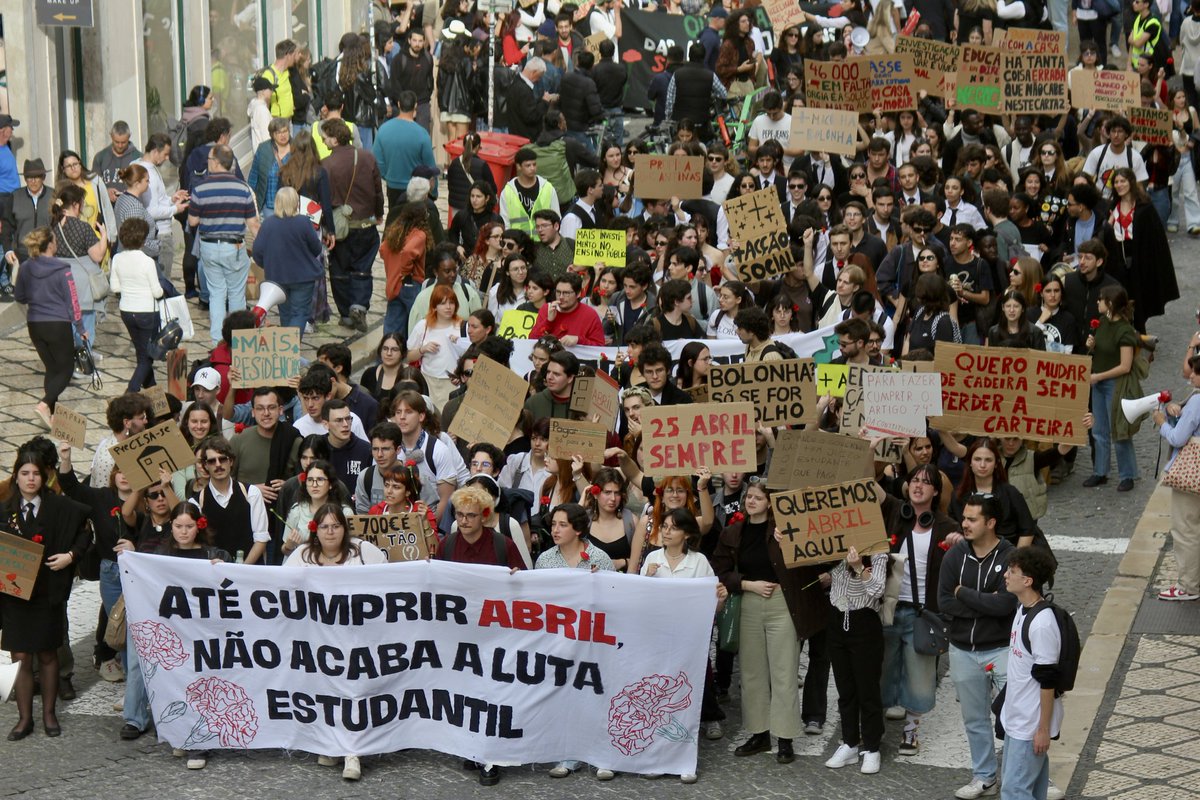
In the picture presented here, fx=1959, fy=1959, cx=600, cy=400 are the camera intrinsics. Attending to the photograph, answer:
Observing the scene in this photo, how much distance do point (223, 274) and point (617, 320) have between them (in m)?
4.09

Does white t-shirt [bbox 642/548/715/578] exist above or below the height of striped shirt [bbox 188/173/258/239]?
below

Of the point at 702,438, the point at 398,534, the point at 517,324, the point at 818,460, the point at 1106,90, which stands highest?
the point at 1106,90

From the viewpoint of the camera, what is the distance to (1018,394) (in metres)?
12.0

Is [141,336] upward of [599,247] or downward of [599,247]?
downward

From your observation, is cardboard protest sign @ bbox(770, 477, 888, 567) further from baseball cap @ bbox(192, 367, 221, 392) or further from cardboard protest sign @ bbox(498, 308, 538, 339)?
cardboard protest sign @ bbox(498, 308, 538, 339)

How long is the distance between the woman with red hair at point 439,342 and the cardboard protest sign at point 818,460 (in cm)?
411

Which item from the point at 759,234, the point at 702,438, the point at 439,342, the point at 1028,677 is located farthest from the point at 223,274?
the point at 1028,677

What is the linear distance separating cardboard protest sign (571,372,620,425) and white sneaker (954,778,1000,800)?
3.62 metres

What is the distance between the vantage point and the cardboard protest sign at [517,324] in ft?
48.4

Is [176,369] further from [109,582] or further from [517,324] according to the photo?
[109,582]

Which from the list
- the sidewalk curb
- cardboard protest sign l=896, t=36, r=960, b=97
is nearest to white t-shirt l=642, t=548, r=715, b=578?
the sidewalk curb

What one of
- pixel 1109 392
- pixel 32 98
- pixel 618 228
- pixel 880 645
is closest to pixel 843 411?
pixel 880 645

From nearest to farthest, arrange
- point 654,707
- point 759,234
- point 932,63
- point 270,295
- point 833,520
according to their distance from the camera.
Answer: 1. point 833,520
2. point 654,707
3. point 759,234
4. point 270,295
5. point 932,63

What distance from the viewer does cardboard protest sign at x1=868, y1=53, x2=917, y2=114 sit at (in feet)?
63.4
